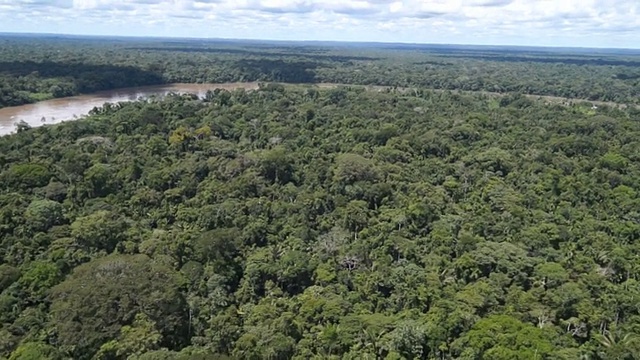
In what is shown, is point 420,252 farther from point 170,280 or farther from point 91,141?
point 91,141

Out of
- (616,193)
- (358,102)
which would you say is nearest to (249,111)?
(358,102)

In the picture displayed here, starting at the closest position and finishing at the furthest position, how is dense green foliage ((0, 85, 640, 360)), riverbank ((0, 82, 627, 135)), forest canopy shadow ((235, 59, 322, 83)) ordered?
dense green foliage ((0, 85, 640, 360)), riverbank ((0, 82, 627, 135)), forest canopy shadow ((235, 59, 322, 83))

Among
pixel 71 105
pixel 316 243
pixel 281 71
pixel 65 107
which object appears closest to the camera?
pixel 316 243

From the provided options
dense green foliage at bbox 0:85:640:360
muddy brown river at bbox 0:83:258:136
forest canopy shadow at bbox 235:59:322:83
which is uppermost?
forest canopy shadow at bbox 235:59:322:83

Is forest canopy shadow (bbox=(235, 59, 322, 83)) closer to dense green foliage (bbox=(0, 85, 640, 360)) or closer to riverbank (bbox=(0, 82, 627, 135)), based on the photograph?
riverbank (bbox=(0, 82, 627, 135))

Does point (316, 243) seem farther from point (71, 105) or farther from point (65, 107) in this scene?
point (71, 105)

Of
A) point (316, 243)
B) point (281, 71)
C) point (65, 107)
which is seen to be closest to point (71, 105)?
point (65, 107)

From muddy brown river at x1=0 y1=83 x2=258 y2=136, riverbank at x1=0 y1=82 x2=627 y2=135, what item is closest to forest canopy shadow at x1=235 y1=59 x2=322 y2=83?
riverbank at x1=0 y1=82 x2=627 y2=135
